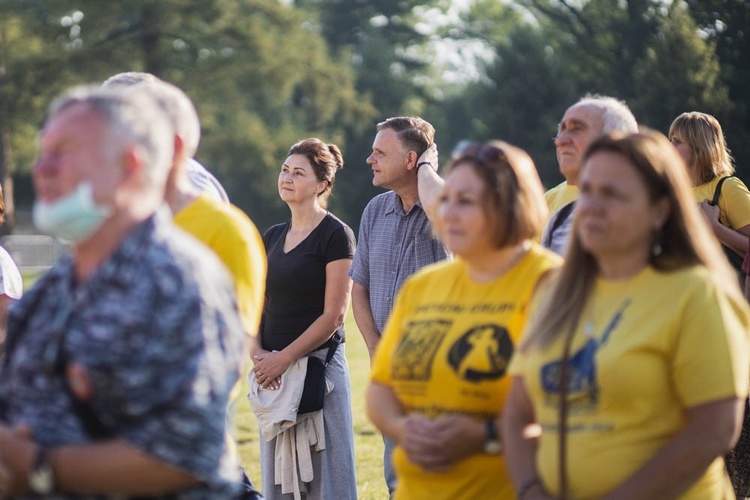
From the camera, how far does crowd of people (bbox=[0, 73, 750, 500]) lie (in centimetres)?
246

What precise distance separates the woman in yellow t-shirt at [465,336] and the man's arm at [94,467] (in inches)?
41.1

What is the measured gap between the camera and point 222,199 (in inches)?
165

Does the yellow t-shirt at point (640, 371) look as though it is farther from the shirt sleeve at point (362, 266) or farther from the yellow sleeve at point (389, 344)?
the shirt sleeve at point (362, 266)

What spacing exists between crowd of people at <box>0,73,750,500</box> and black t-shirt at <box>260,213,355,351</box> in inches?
70.8

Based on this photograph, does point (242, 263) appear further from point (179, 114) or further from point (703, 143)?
point (703, 143)

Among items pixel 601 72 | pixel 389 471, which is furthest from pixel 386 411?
pixel 601 72

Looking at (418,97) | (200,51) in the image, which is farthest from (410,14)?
(200,51)

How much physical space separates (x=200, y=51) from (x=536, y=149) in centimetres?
1391

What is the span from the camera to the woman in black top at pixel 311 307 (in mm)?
6047

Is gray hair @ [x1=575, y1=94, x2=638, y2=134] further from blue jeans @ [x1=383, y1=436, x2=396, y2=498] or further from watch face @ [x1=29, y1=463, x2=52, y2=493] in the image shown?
watch face @ [x1=29, y1=463, x2=52, y2=493]

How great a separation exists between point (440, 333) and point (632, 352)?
669mm

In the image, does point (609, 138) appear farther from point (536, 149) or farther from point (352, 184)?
point (352, 184)

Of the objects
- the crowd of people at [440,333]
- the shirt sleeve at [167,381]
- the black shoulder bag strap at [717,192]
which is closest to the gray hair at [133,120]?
the crowd of people at [440,333]

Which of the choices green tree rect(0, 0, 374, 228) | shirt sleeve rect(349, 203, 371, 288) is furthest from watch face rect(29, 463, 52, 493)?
green tree rect(0, 0, 374, 228)
